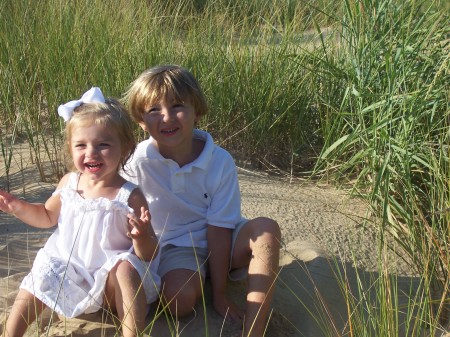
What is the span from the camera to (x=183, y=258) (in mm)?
2771

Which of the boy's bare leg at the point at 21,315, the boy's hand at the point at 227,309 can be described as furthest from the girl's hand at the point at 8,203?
the boy's hand at the point at 227,309

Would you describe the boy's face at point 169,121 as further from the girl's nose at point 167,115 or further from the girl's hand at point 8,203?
the girl's hand at point 8,203

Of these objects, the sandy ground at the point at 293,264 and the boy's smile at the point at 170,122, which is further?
the boy's smile at the point at 170,122

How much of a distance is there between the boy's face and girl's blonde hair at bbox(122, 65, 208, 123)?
0.02m

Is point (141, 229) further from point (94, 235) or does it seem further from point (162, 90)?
point (162, 90)

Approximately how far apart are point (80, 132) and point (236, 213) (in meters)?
0.64

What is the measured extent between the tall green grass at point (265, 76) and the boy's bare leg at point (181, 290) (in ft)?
3.60

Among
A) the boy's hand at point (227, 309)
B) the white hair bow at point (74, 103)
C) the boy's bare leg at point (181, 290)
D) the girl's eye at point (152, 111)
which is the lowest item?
the boy's hand at point (227, 309)

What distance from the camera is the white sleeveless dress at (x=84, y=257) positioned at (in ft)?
8.05

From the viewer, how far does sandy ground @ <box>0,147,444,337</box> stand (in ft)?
8.64

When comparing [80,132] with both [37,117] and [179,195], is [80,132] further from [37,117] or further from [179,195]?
[37,117]

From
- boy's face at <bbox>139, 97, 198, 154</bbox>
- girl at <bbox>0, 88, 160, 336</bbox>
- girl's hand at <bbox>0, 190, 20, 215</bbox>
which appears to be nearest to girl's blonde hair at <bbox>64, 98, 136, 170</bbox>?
girl at <bbox>0, 88, 160, 336</bbox>

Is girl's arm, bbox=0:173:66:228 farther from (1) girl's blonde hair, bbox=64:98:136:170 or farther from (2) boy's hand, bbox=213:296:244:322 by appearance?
(2) boy's hand, bbox=213:296:244:322

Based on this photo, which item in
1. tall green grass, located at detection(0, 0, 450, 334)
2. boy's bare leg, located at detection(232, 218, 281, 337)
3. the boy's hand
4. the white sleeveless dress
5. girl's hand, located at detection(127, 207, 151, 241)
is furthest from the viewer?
tall green grass, located at detection(0, 0, 450, 334)
